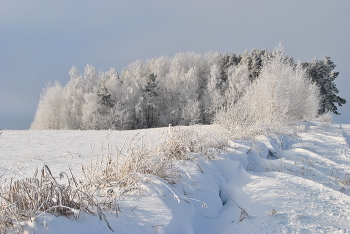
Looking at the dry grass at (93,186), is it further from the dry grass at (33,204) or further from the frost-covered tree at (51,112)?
the frost-covered tree at (51,112)

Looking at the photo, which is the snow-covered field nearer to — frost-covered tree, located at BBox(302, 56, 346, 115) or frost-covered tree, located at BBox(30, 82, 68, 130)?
frost-covered tree, located at BBox(30, 82, 68, 130)

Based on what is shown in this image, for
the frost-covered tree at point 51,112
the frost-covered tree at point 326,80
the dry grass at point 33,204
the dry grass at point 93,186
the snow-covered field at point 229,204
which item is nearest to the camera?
the dry grass at point 33,204

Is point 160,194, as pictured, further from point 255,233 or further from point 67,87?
point 67,87

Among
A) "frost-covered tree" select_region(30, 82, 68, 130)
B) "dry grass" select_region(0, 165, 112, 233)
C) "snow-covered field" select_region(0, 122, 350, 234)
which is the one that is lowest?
"snow-covered field" select_region(0, 122, 350, 234)

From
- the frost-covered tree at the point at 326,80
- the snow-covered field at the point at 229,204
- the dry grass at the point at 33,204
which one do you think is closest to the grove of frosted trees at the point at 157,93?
the frost-covered tree at the point at 326,80

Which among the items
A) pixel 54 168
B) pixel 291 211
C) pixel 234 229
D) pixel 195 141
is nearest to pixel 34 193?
pixel 234 229

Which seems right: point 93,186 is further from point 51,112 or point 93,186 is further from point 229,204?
point 51,112

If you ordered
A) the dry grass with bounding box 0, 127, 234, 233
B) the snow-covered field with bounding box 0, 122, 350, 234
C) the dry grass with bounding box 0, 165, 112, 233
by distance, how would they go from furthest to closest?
Result: 1. the snow-covered field with bounding box 0, 122, 350, 234
2. the dry grass with bounding box 0, 127, 234, 233
3. the dry grass with bounding box 0, 165, 112, 233

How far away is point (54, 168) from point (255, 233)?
5.04 metres

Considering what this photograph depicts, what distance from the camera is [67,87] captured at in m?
31.7

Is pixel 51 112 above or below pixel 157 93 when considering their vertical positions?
below

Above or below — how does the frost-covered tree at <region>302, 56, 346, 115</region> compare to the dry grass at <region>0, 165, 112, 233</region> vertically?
above

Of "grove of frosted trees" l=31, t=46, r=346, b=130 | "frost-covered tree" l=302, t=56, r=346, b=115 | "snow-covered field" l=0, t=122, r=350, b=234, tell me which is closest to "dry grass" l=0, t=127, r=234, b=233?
"snow-covered field" l=0, t=122, r=350, b=234

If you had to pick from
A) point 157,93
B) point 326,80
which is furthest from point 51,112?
point 326,80
